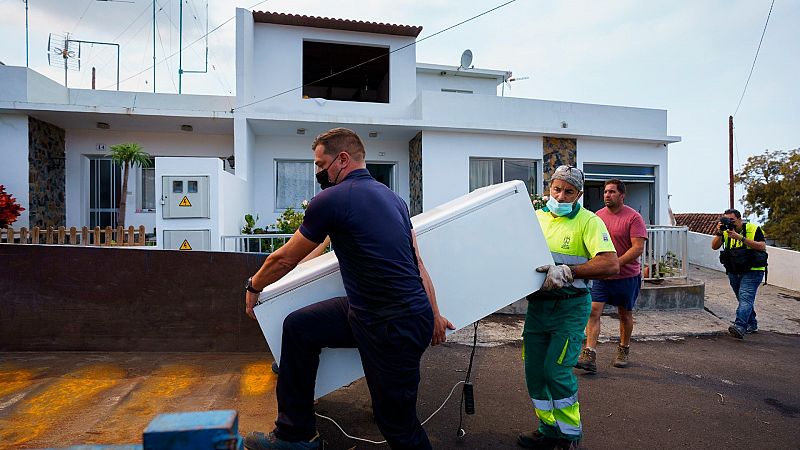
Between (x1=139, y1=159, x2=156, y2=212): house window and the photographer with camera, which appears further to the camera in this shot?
(x1=139, y1=159, x2=156, y2=212): house window

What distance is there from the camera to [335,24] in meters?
9.95

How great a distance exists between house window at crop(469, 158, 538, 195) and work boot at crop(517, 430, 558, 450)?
7665 mm

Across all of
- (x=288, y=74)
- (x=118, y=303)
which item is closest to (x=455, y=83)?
(x=288, y=74)

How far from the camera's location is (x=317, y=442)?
2322mm

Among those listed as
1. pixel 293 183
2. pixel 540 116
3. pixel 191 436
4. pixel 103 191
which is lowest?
pixel 191 436

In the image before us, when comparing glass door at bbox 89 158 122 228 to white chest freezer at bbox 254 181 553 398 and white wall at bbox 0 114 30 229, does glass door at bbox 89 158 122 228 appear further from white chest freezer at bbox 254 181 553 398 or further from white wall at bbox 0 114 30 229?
white chest freezer at bbox 254 181 553 398

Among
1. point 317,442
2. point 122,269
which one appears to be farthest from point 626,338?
point 122,269

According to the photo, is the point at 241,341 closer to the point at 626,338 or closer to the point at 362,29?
the point at 626,338

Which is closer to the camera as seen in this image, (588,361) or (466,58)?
(588,361)

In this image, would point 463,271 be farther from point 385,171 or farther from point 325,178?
point 385,171

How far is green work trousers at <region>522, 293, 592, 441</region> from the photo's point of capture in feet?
8.52

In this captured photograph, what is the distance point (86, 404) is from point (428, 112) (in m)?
8.06

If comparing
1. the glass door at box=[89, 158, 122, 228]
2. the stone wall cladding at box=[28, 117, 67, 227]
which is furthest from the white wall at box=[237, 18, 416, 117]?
the stone wall cladding at box=[28, 117, 67, 227]

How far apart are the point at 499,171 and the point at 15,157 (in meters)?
9.81
